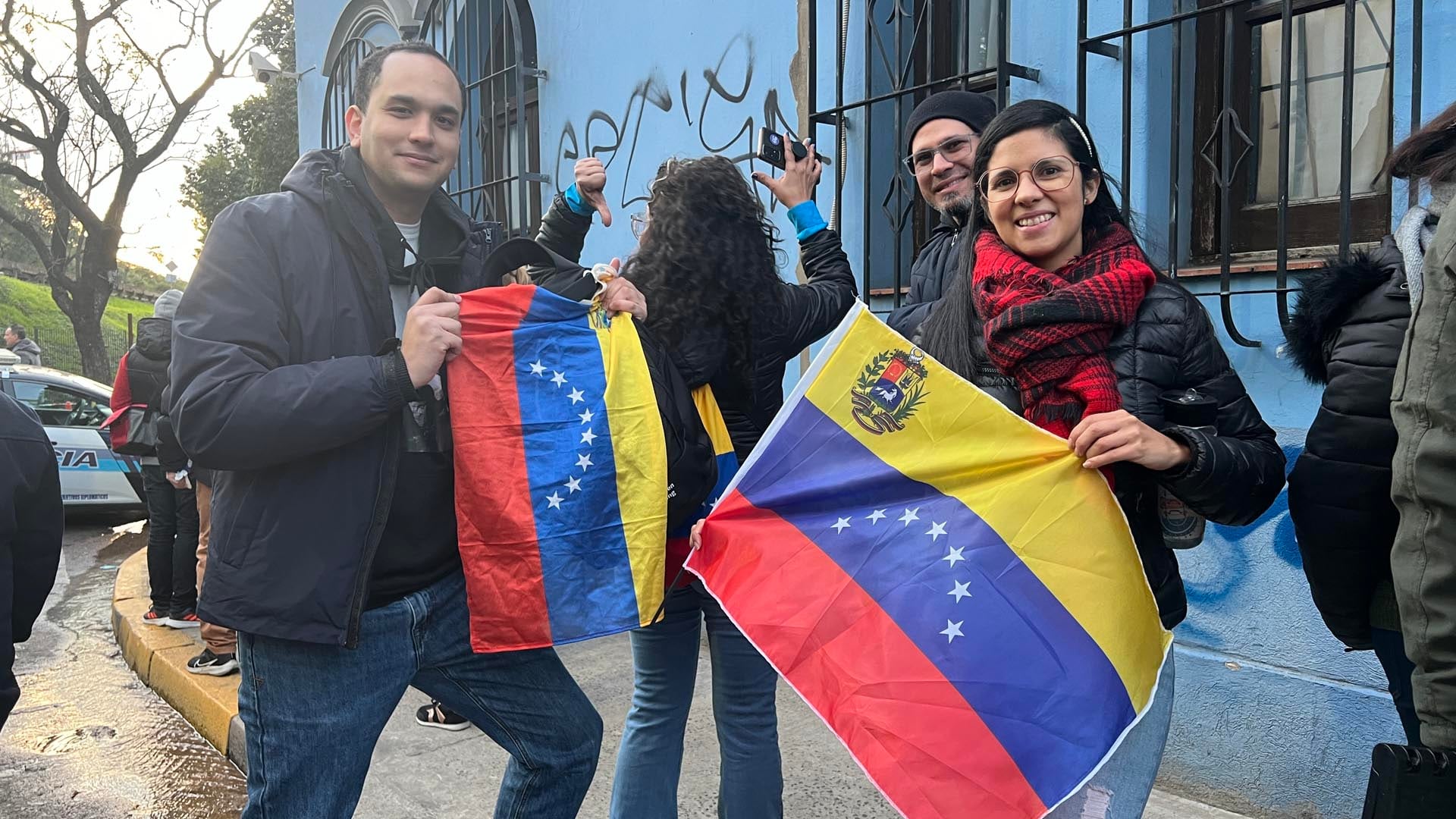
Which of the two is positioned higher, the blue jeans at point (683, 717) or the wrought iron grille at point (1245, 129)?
the wrought iron grille at point (1245, 129)

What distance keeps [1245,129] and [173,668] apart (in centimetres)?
505

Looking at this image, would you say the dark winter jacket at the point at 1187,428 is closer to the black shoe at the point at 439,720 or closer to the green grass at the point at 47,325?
the black shoe at the point at 439,720

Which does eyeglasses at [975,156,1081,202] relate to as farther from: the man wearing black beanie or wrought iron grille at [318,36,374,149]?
wrought iron grille at [318,36,374,149]

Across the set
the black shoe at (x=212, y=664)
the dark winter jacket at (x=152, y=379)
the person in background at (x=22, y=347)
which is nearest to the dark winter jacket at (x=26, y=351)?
the person in background at (x=22, y=347)

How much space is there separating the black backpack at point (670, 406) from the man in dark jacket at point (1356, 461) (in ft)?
3.84

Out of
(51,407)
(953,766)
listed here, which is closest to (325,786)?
(953,766)

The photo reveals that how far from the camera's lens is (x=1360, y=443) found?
1662 mm

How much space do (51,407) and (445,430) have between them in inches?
369

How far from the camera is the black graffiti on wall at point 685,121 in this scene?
495cm

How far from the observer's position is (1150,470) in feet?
6.21

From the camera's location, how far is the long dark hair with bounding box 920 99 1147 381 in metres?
2.01

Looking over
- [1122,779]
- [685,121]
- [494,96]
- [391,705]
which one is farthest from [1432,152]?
[494,96]

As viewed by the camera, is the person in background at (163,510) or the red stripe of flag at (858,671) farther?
the person in background at (163,510)

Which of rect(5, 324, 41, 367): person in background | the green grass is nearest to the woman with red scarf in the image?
rect(5, 324, 41, 367): person in background
